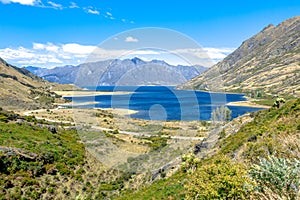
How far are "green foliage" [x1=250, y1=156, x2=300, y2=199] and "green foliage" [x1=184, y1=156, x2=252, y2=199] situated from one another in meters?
2.15

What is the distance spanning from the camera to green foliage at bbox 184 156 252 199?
11.3 m

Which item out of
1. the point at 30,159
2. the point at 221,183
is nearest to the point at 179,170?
the point at 221,183

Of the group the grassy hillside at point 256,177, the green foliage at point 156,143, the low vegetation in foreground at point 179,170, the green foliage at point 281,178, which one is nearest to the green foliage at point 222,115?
the green foliage at point 156,143

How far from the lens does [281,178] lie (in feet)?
25.6

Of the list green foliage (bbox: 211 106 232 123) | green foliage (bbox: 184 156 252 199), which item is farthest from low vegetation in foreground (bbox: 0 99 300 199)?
green foliage (bbox: 211 106 232 123)

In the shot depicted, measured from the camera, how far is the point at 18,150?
31281 millimetres

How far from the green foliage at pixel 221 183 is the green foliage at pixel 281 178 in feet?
7.05

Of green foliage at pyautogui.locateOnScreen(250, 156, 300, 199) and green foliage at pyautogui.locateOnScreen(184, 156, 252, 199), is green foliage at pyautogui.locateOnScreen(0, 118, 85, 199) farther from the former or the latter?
green foliage at pyautogui.locateOnScreen(250, 156, 300, 199)

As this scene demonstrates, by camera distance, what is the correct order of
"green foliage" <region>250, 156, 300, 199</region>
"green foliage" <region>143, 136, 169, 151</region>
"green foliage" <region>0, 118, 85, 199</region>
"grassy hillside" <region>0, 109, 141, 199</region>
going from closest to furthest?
"green foliage" <region>250, 156, 300, 199</region>, "green foliage" <region>0, 118, 85, 199</region>, "grassy hillside" <region>0, 109, 141, 199</region>, "green foliage" <region>143, 136, 169, 151</region>

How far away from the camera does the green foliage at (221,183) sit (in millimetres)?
11266

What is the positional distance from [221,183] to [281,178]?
4228 mm

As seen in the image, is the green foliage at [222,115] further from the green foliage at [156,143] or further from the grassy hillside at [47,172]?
the grassy hillside at [47,172]

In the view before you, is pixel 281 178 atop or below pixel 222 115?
atop

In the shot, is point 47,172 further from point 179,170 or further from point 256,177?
point 256,177
